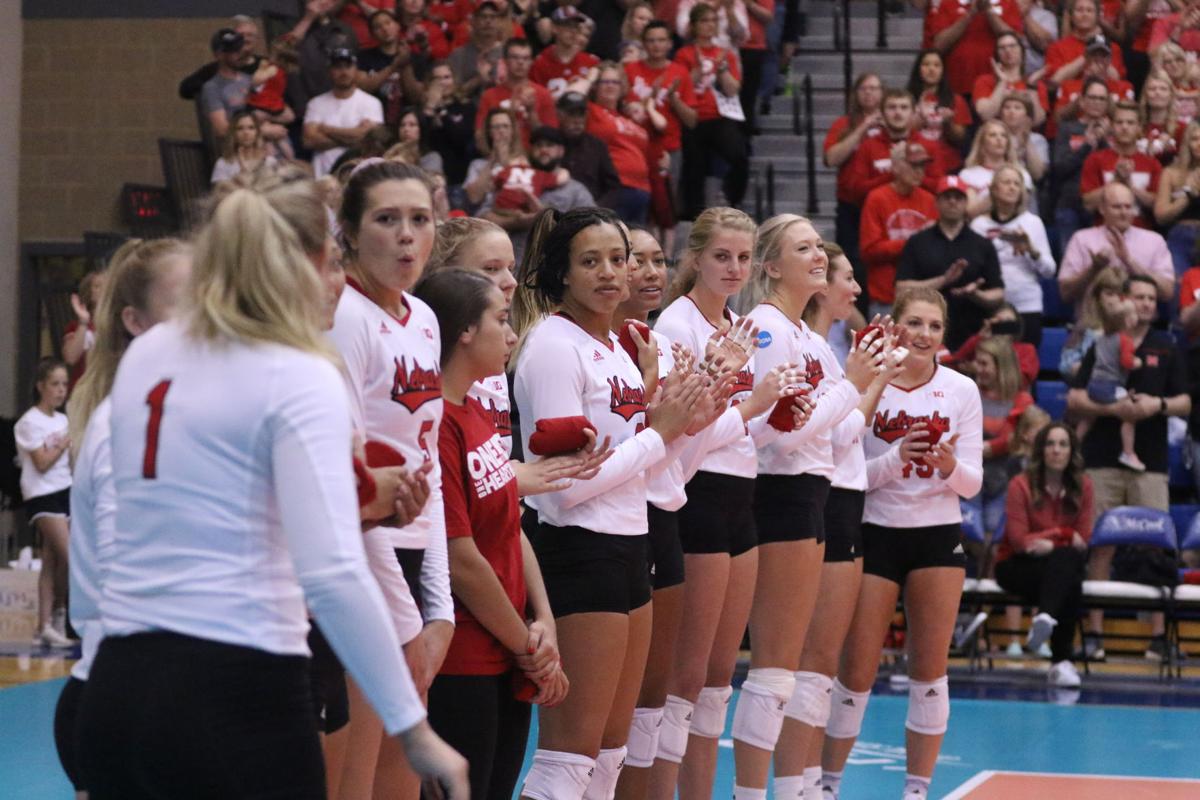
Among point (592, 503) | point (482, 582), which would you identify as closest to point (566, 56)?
point (592, 503)

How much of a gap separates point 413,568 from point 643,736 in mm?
1561

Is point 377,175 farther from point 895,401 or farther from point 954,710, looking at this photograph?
point 954,710

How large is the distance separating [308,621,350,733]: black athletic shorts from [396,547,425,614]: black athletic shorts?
0.21 meters

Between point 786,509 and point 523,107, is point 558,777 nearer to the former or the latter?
point 786,509

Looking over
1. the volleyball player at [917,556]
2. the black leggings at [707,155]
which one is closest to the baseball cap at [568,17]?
the black leggings at [707,155]

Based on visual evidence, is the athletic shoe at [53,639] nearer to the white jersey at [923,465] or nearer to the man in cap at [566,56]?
the man in cap at [566,56]

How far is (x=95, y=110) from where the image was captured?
46.1 ft

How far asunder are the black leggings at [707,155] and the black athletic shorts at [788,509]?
6.52 m

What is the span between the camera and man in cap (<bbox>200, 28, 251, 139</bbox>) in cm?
1208

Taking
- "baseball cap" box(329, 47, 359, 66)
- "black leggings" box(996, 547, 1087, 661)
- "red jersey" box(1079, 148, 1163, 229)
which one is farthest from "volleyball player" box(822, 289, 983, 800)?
"baseball cap" box(329, 47, 359, 66)

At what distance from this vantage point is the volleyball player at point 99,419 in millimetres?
2812

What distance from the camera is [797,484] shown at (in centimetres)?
522

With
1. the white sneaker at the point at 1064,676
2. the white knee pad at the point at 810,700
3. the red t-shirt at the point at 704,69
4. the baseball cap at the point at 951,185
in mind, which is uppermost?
the red t-shirt at the point at 704,69

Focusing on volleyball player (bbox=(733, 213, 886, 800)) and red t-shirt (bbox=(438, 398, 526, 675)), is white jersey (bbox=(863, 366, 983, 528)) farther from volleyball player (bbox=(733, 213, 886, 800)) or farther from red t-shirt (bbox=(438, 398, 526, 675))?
red t-shirt (bbox=(438, 398, 526, 675))
